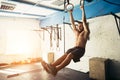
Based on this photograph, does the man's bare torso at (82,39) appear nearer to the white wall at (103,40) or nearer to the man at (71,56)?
the man at (71,56)

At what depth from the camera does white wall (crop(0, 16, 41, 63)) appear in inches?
267

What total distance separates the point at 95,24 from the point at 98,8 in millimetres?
558

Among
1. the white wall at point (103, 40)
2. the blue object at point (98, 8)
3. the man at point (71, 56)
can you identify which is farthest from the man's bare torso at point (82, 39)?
the white wall at point (103, 40)

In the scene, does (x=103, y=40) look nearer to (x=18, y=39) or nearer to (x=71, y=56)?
(x=71, y=56)

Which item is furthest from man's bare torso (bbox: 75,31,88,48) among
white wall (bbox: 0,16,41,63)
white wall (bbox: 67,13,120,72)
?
white wall (bbox: 0,16,41,63)

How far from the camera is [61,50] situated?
249 inches

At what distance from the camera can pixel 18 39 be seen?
717 cm

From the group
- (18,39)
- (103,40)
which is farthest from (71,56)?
(18,39)

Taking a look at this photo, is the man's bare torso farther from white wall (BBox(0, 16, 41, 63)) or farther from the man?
white wall (BBox(0, 16, 41, 63))

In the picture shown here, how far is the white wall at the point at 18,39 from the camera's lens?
22.2 ft

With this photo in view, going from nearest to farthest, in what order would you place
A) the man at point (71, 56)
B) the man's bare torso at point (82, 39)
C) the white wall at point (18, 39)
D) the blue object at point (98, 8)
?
the man at point (71, 56) < the man's bare torso at point (82, 39) < the blue object at point (98, 8) < the white wall at point (18, 39)

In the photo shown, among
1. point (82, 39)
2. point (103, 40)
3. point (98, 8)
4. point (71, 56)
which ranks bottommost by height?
point (71, 56)

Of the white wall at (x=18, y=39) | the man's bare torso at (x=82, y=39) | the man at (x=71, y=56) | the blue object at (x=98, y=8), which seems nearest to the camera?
the man at (x=71, y=56)

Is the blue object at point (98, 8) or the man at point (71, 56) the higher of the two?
the blue object at point (98, 8)
